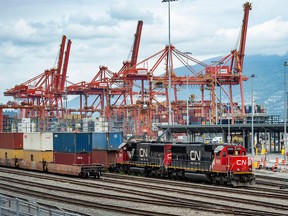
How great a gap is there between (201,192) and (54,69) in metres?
139

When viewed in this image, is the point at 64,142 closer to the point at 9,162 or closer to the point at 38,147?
the point at 38,147

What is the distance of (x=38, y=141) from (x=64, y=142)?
4.95m

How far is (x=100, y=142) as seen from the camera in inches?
1868

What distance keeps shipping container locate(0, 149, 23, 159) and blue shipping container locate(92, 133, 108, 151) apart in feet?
30.8

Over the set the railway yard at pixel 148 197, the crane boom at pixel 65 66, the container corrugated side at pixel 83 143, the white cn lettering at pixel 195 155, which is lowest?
the railway yard at pixel 148 197

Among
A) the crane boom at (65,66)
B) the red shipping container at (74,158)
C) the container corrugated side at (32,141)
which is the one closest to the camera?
the red shipping container at (74,158)

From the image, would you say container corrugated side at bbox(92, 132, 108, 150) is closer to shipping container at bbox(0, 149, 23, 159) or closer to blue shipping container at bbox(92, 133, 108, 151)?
blue shipping container at bbox(92, 133, 108, 151)

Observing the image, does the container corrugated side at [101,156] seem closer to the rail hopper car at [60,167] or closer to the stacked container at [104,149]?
the stacked container at [104,149]

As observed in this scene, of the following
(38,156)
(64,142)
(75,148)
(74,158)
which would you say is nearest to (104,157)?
(64,142)

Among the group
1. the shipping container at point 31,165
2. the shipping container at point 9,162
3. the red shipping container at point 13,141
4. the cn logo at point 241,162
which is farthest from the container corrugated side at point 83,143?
the cn logo at point 241,162

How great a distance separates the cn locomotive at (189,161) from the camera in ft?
120

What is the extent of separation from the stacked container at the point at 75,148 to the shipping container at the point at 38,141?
85.9 inches

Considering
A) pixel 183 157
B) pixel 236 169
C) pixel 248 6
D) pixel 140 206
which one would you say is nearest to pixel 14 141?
pixel 183 157

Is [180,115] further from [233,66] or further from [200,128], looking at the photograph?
[200,128]
